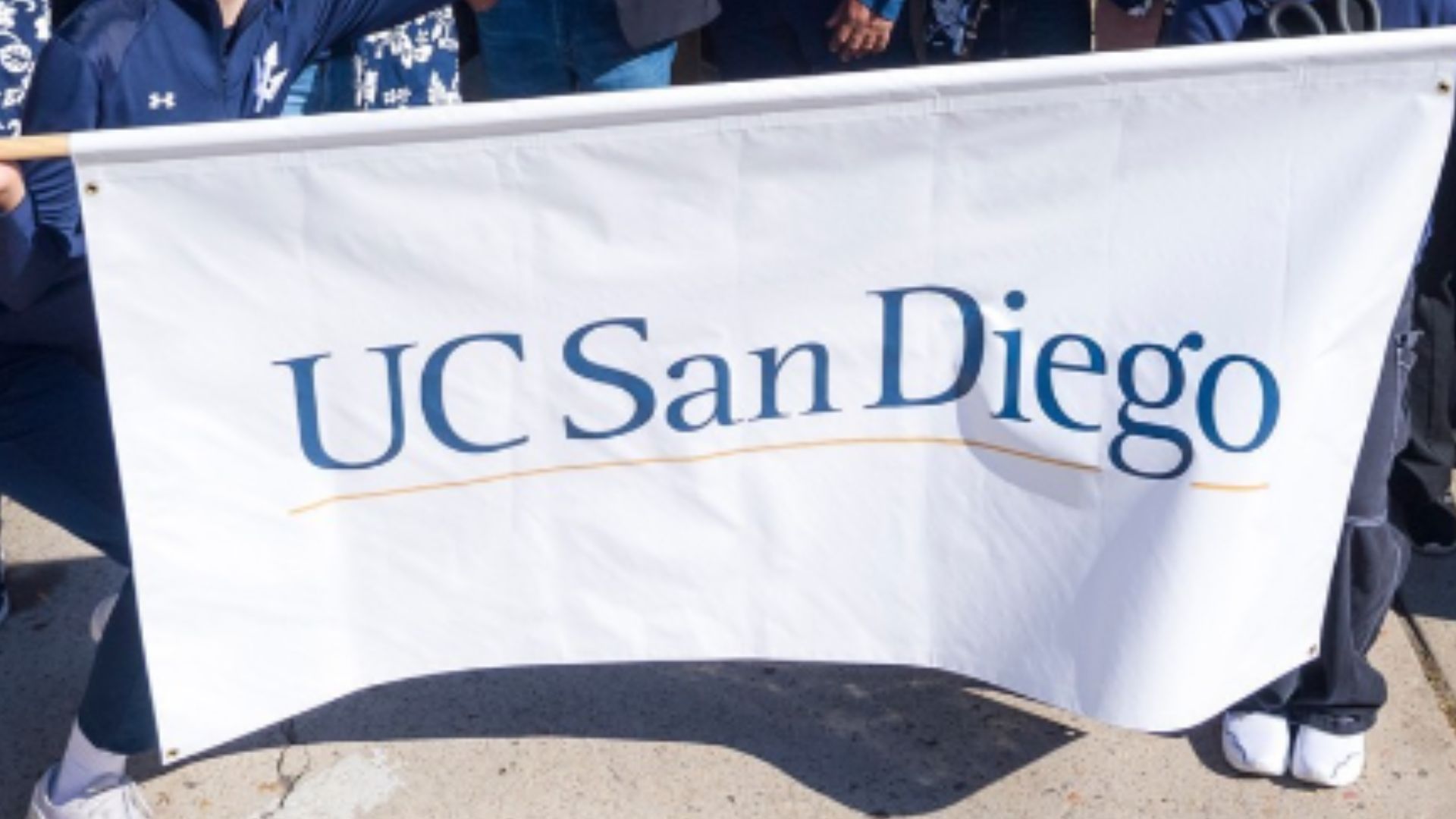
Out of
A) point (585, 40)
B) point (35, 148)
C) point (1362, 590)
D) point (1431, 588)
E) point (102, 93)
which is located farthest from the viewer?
point (585, 40)

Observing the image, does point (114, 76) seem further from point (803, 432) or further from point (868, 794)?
point (868, 794)

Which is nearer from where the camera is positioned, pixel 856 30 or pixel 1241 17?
pixel 1241 17

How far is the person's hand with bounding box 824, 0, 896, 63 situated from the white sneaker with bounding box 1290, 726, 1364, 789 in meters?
1.72

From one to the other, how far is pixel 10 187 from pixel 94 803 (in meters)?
1.14

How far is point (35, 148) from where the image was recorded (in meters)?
2.76

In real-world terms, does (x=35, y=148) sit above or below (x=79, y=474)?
above

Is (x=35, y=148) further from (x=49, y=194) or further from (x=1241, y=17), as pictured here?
(x=1241, y=17)

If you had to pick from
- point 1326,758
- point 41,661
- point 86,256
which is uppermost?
point 86,256

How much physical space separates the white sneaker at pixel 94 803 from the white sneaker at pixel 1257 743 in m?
1.78

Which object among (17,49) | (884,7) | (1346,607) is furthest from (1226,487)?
(17,49)

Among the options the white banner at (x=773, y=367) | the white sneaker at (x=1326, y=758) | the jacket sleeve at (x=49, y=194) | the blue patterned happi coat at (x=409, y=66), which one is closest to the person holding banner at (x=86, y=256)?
the jacket sleeve at (x=49, y=194)

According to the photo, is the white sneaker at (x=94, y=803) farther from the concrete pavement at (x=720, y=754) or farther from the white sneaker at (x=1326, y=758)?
the white sneaker at (x=1326, y=758)

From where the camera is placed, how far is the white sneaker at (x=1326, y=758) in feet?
11.9

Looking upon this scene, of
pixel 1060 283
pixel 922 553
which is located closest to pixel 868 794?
pixel 922 553
